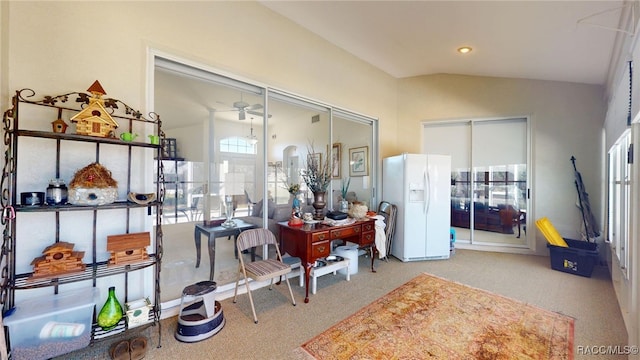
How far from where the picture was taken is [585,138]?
4.12 m

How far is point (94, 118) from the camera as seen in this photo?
1.84 meters

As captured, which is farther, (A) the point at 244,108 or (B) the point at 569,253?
(B) the point at 569,253

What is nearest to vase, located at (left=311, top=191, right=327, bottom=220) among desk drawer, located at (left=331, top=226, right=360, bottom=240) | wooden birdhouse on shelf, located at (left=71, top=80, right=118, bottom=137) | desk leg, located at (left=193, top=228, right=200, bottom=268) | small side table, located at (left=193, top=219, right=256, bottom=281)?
desk drawer, located at (left=331, top=226, right=360, bottom=240)

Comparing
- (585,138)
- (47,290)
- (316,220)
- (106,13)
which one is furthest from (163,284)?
(585,138)

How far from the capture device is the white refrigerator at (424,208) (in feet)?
13.5

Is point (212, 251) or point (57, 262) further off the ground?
point (57, 262)

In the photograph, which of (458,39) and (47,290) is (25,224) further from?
(458,39)

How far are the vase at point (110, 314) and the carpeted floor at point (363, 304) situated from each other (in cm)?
12

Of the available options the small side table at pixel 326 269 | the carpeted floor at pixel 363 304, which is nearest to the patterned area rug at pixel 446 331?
the carpeted floor at pixel 363 304

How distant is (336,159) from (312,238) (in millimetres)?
1674

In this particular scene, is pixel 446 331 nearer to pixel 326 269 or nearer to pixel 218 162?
pixel 326 269

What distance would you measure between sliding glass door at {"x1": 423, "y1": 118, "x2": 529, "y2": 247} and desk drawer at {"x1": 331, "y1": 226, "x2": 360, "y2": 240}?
2698 millimetres

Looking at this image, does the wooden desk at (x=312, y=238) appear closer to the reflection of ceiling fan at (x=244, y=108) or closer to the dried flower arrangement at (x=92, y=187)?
the reflection of ceiling fan at (x=244, y=108)

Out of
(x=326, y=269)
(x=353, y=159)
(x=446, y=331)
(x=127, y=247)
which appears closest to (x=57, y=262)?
(x=127, y=247)
